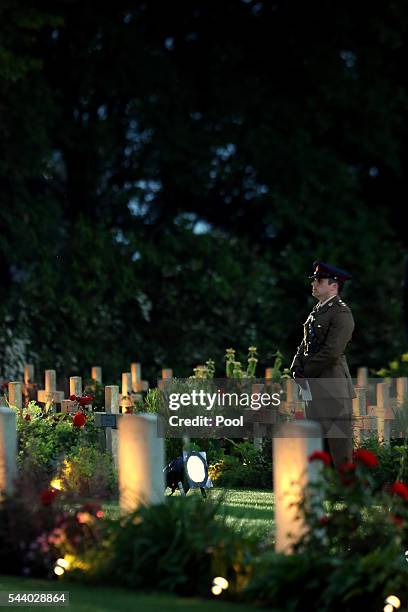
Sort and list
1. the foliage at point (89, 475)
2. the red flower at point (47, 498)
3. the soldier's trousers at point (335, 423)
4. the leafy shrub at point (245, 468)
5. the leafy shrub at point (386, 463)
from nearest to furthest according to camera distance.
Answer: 1. the red flower at point (47, 498)
2. the foliage at point (89, 475)
3. the soldier's trousers at point (335, 423)
4. the leafy shrub at point (386, 463)
5. the leafy shrub at point (245, 468)

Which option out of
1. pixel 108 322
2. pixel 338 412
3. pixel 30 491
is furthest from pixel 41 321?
pixel 30 491

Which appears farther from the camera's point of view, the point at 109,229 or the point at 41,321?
the point at 109,229

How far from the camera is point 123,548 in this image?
6406 millimetres

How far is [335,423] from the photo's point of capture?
9.80 m

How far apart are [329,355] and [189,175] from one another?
9.17m

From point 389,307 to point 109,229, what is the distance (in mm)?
4082

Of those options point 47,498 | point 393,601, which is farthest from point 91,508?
point 393,601

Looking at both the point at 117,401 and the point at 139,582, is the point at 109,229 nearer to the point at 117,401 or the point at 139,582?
the point at 117,401

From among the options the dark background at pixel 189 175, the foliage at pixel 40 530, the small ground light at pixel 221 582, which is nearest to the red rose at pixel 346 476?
→ the small ground light at pixel 221 582

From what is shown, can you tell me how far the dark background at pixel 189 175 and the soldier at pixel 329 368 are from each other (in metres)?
6.91

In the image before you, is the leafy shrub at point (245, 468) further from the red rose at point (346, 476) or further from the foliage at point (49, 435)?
the red rose at point (346, 476)

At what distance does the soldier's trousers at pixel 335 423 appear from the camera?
978 centimetres

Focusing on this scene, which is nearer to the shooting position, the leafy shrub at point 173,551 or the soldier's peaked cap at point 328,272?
the leafy shrub at point 173,551

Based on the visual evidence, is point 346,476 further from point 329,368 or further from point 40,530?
point 329,368
